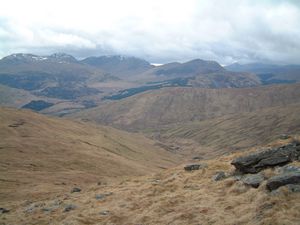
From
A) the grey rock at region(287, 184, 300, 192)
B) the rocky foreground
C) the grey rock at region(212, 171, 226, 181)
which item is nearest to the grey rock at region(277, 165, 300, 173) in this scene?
the rocky foreground

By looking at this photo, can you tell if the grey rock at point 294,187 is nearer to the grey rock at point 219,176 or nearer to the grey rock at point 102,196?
the grey rock at point 219,176

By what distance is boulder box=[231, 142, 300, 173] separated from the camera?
33.6 meters

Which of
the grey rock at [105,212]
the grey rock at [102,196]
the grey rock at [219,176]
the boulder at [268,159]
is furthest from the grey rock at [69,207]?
the boulder at [268,159]

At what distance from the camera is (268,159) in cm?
3409

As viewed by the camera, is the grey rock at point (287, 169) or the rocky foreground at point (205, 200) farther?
the grey rock at point (287, 169)

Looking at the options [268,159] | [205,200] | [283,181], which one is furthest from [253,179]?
[205,200]

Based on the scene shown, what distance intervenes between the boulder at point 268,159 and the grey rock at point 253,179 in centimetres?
210

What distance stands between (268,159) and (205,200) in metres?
7.89

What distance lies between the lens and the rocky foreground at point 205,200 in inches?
1001

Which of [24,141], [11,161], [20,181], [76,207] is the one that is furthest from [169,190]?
[24,141]

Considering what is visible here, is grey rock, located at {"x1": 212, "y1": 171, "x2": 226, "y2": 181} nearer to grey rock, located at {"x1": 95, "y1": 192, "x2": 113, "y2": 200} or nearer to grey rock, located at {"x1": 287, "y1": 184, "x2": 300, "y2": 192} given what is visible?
grey rock, located at {"x1": 287, "y1": 184, "x2": 300, "y2": 192}

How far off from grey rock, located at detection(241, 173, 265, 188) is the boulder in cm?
210

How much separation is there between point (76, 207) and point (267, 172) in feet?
63.6

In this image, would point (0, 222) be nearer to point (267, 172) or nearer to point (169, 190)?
point (169, 190)
